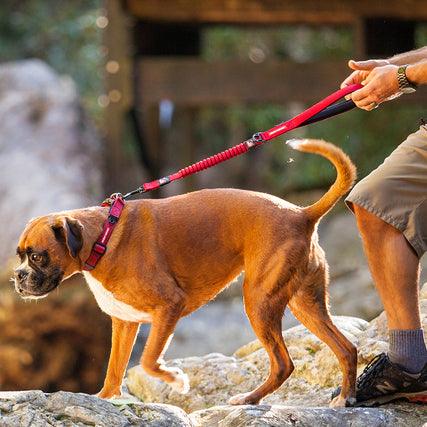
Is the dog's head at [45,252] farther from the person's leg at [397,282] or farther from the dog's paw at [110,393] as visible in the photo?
the person's leg at [397,282]

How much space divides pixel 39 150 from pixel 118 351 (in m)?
7.17

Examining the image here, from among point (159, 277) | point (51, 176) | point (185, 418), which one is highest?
point (159, 277)

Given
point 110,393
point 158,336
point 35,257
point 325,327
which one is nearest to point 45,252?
point 35,257

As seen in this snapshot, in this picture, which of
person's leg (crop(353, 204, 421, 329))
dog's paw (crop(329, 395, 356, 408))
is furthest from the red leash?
dog's paw (crop(329, 395, 356, 408))

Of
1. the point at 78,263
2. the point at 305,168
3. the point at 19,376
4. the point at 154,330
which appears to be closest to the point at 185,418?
the point at 154,330

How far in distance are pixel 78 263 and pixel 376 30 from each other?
672 centimetres

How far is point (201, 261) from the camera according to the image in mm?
4605

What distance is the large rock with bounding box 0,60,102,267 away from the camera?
34.5 feet

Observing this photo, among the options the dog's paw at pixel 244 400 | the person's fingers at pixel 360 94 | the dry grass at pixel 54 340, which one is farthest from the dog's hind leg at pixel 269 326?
the dry grass at pixel 54 340

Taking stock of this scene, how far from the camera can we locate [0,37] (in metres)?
18.0

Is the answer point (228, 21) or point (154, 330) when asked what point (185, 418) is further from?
point (228, 21)

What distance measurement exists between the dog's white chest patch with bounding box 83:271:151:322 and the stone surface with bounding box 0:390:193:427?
0.62 m

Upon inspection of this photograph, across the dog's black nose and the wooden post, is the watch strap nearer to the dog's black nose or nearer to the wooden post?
the dog's black nose

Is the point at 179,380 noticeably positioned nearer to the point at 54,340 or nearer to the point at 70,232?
the point at 70,232
